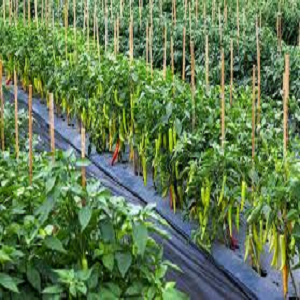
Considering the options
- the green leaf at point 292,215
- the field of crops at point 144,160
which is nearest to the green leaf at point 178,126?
the field of crops at point 144,160

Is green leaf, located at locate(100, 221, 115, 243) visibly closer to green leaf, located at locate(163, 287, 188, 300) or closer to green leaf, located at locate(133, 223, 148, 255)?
green leaf, located at locate(133, 223, 148, 255)

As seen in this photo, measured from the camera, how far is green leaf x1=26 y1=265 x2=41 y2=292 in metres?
2.01

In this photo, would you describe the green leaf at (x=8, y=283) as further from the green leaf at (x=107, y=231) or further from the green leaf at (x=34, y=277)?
the green leaf at (x=107, y=231)

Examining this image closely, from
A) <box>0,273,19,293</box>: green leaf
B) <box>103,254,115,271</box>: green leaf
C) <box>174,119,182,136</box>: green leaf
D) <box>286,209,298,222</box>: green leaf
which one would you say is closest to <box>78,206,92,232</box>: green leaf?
<box>103,254,115,271</box>: green leaf

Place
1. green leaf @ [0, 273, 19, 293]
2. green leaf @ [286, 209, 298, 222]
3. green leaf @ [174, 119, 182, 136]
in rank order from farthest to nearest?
green leaf @ [174, 119, 182, 136]
green leaf @ [286, 209, 298, 222]
green leaf @ [0, 273, 19, 293]

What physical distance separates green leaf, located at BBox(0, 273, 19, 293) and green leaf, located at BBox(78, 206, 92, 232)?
25 cm

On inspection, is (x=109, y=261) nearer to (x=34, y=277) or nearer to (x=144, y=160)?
(x=34, y=277)

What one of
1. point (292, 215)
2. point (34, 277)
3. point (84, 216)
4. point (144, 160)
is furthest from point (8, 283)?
point (144, 160)

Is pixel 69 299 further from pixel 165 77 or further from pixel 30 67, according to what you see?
pixel 30 67

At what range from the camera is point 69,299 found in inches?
79.2

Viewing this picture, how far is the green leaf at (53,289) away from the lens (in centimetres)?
196

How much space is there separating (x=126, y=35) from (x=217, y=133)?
320cm

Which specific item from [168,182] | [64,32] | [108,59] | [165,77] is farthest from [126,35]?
[168,182]

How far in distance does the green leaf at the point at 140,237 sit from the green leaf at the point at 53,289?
0.26 m
